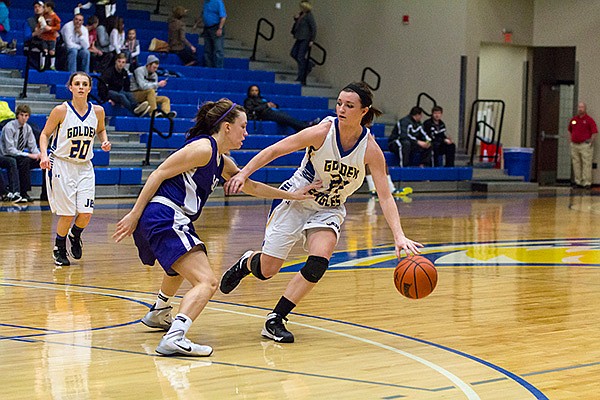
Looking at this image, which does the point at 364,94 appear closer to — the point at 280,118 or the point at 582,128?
the point at 280,118

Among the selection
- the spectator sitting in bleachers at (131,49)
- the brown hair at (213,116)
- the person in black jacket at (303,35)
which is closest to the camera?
the brown hair at (213,116)

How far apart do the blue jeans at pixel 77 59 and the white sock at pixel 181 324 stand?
12.8m

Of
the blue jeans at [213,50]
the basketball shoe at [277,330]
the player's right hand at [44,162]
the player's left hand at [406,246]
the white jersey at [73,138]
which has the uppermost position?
the blue jeans at [213,50]

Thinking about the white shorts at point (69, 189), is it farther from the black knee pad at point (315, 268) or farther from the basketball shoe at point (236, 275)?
the black knee pad at point (315, 268)

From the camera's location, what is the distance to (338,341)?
5562 millimetres

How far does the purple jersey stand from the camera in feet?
17.5

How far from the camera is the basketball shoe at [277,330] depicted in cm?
550

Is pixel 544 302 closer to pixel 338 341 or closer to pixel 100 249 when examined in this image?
pixel 338 341

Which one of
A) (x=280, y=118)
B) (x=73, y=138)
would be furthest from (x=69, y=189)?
(x=280, y=118)

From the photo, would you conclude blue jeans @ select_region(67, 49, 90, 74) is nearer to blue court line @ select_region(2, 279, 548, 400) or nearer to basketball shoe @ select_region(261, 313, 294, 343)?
blue court line @ select_region(2, 279, 548, 400)

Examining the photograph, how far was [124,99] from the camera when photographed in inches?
667

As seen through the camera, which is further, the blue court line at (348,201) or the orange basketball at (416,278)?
the blue court line at (348,201)

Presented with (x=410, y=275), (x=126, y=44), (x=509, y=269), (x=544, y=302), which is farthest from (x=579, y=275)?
(x=126, y=44)

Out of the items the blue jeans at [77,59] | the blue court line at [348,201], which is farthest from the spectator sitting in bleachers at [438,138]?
the blue jeans at [77,59]
